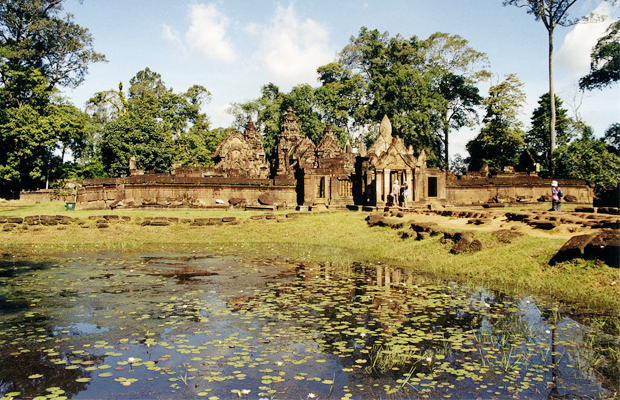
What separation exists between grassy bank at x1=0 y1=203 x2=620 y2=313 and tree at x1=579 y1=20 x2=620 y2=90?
27.8 metres

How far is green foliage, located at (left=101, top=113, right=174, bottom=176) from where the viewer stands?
4494cm

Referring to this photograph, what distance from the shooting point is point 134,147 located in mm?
44938

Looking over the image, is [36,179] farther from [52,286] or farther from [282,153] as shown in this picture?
[52,286]

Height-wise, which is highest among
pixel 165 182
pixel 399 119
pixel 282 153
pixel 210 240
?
pixel 399 119

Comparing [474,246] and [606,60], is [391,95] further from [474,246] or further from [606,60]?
[474,246]

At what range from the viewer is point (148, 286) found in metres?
9.83

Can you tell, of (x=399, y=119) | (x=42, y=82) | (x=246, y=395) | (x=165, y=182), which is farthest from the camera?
(x=399, y=119)

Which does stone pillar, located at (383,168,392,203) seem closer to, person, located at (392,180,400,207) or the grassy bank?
person, located at (392,180,400,207)

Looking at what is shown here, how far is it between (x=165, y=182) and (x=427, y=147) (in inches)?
1271

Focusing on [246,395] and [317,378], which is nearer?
[246,395]

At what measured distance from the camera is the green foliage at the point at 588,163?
29.6 metres

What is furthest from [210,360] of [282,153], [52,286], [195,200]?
[282,153]

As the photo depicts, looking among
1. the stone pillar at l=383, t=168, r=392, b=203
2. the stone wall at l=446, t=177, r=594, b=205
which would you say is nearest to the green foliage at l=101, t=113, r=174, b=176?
the stone pillar at l=383, t=168, r=392, b=203

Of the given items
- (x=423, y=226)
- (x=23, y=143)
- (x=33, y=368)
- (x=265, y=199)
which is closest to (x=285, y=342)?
(x=33, y=368)
